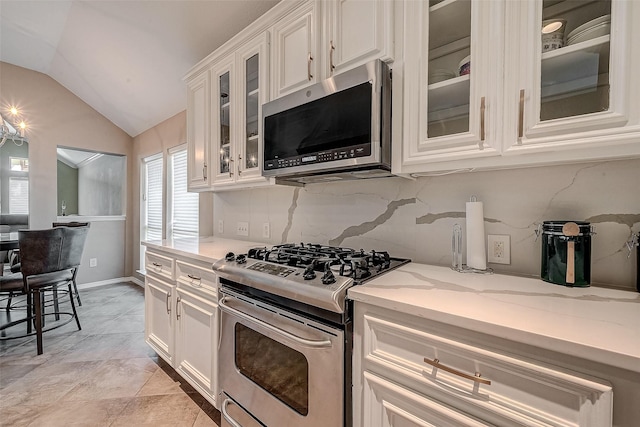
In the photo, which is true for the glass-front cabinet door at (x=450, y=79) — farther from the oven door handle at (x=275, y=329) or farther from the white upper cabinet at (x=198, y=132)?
the white upper cabinet at (x=198, y=132)

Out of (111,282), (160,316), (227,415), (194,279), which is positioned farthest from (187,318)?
(111,282)

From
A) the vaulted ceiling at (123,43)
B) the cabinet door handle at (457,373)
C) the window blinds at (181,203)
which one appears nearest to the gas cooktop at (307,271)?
the cabinet door handle at (457,373)

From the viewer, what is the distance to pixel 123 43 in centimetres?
282

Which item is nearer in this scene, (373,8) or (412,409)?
(412,409)

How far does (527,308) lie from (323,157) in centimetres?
97

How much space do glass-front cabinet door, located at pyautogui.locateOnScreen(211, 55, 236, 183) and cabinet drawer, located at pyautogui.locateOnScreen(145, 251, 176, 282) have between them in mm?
675

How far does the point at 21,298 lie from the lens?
12.3ft

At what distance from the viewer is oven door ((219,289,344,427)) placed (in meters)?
1.03

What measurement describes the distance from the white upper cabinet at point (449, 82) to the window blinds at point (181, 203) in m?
2.83

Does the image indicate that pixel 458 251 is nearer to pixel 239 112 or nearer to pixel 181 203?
pixel 239 112

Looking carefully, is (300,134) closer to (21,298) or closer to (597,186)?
(597,186)

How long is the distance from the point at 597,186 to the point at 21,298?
5.74 meters

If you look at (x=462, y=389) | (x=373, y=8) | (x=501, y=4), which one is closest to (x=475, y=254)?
(x=462, y=389)

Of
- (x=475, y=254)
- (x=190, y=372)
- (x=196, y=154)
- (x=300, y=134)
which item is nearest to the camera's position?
(x=475, y=254)
